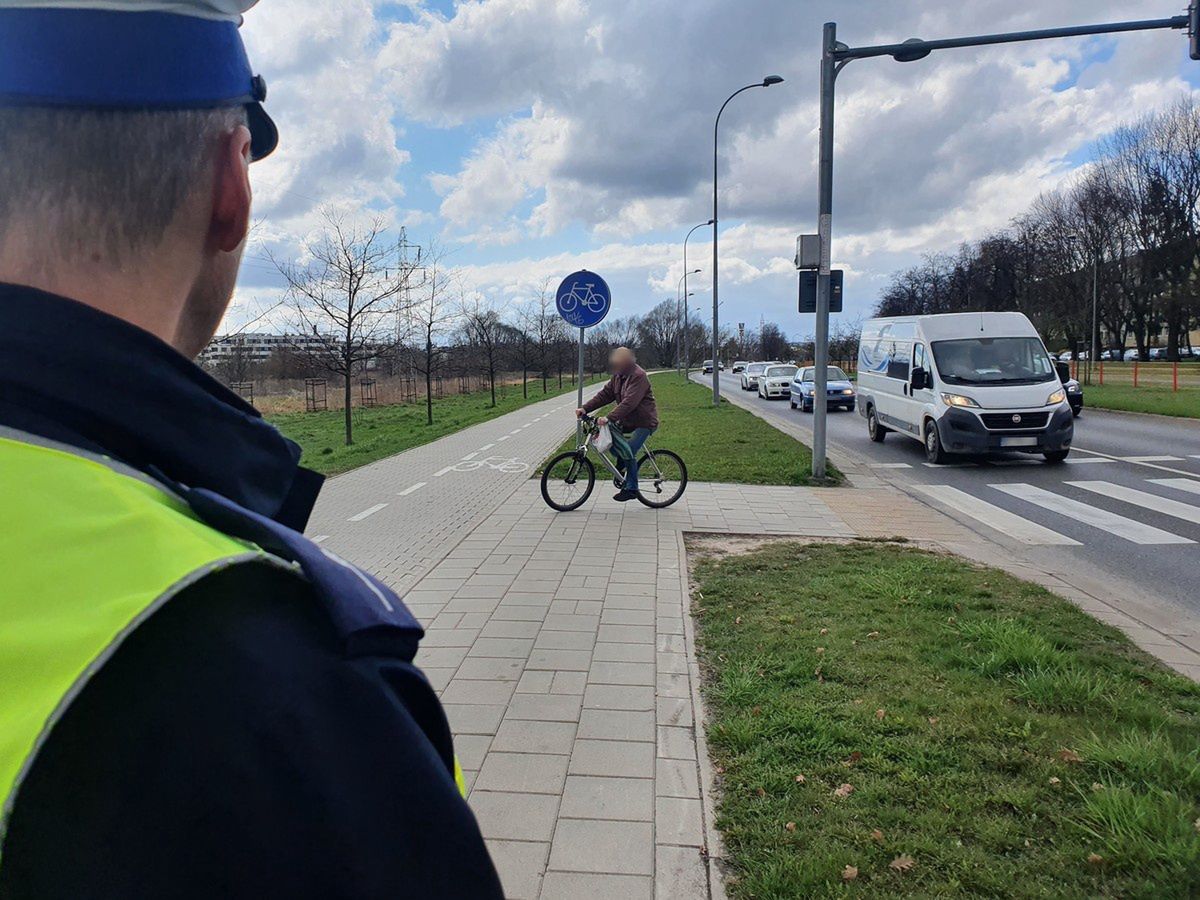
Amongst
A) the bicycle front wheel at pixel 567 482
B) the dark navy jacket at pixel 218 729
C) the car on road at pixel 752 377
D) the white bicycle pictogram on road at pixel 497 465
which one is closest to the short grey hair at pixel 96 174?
the dark navy jacket at pixel 218 729

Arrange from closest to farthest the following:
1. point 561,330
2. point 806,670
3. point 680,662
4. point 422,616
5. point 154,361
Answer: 1. point 154,361
2. point 806,670
3. point 680,662
4. point 422,616
5. point 561,330

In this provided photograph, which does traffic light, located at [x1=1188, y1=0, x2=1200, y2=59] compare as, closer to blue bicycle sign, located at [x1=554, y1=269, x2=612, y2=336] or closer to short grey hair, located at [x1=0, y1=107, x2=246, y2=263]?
blue bicycle sign, located at [x1=554, y1=269, x2=612, y2=336]

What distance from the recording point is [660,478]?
960cm

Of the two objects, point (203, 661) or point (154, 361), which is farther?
point (154, 361)

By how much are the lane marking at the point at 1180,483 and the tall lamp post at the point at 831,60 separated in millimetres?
4583

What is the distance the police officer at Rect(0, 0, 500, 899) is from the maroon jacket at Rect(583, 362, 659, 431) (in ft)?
27.5

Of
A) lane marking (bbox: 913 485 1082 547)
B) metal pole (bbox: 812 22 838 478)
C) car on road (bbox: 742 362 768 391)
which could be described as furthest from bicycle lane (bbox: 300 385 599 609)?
car on road (bbox: 742 362 768 391)

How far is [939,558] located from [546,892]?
556 cm

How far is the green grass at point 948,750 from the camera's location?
2684mm

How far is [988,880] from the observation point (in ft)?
8.55

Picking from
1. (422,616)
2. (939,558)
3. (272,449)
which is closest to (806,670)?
(422,616)

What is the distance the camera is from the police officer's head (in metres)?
0.70

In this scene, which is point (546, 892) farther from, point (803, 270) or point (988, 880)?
point (803, 270)

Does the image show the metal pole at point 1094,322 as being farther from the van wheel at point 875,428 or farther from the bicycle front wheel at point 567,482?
the bicycle front wheel at point 567,482
